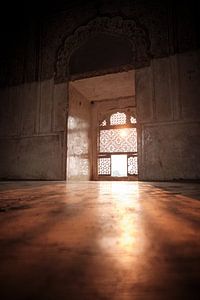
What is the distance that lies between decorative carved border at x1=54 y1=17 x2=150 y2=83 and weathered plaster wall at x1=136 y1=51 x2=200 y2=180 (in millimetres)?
397

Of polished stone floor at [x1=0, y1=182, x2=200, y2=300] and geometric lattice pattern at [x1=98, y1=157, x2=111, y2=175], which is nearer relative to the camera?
polished stone floor at [x1=0, y1=182, x2=200, y2=300]

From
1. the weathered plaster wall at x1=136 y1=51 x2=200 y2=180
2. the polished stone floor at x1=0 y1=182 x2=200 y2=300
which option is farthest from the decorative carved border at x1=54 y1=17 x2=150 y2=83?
the polished stone floor at x1=0 y1=182 x2=200 y2=300

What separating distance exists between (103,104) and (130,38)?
2.10m

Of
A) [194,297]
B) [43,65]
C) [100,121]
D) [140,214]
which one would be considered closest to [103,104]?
[100,121]

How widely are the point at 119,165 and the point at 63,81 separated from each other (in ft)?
8.87

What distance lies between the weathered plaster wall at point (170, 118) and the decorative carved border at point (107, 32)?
1.30 ft

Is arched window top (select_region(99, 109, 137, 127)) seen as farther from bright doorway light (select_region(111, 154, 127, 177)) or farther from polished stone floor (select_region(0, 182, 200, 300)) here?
polished stone floor (select_region(0, 182, 200, 300))

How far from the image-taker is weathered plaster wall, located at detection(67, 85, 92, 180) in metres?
4.97

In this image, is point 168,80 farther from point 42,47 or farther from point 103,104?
point 42,47

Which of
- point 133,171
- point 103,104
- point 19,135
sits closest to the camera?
point 19,135

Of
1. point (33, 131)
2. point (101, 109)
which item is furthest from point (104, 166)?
point (33, 131)

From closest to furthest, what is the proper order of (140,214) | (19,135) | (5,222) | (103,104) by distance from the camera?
(5,222) < (140,214) < (19,135) < (103,104)

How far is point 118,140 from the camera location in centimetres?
618

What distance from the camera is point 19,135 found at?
5285mm
